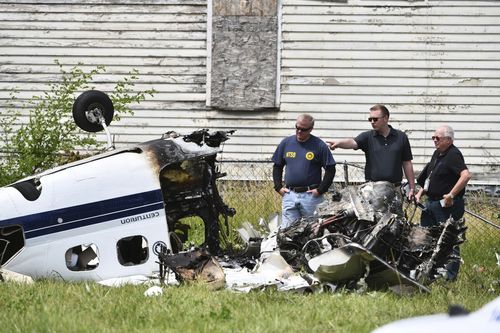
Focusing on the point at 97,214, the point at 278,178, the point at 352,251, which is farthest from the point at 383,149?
the point at 97,214

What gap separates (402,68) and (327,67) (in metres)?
1.39

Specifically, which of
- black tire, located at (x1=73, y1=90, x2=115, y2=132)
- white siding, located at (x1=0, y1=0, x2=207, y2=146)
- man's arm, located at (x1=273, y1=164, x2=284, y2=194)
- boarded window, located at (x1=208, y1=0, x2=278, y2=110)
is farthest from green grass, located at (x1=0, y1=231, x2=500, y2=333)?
white siding, located at (x1=0, y1=0, x2=207, y2=146)

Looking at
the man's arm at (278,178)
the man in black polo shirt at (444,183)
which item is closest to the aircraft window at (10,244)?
the man's arm at (278,178)

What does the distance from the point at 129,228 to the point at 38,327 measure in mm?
2768

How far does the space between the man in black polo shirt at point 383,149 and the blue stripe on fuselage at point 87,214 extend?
228 centimetres

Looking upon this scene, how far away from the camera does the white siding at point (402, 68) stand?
671 inches

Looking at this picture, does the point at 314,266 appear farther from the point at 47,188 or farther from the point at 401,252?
the point at 47,188

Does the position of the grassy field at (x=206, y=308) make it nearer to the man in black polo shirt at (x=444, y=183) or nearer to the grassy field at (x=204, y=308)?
the grassy field at (x=204, y=308)

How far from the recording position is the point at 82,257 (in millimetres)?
9203

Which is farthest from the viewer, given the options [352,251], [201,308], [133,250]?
[133,250]

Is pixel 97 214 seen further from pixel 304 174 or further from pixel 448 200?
pixel 448 200

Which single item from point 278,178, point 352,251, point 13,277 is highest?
point 278,178

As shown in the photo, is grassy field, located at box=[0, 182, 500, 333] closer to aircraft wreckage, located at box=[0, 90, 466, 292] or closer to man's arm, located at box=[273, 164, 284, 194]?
aircraft wreckage, located at box=[0, 90, 466, 292]

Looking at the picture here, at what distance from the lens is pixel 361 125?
676 inches
